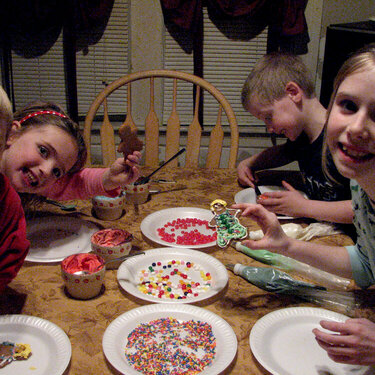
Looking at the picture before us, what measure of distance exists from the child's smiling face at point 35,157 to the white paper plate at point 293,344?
700 millimetres

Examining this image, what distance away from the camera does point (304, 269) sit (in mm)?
1105

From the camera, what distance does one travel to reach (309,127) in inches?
67.0

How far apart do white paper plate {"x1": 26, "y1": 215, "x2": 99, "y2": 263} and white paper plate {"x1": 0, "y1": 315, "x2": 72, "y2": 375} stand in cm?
24

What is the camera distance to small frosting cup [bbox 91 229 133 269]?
→ 110cm

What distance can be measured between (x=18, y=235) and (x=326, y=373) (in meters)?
0.72

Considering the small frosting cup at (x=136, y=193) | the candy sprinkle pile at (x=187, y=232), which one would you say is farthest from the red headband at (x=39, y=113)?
the candy sprinkle pile at (x=187, y=232)

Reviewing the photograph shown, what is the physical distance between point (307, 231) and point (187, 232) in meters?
0.37

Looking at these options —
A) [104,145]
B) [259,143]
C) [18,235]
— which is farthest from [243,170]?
[259,143]

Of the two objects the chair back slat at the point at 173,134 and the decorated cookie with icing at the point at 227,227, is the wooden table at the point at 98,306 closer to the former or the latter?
the decorated cookie with icing at the point at 227,227

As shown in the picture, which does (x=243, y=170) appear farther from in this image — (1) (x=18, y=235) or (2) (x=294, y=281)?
(1) (x=18, y=235)

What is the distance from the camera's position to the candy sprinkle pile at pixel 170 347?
81cm

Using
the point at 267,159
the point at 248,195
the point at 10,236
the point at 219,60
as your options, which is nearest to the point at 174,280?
the point at 10,236

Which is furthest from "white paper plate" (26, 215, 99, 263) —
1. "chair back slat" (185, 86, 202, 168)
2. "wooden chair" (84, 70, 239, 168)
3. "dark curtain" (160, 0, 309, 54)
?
"dark curtain" (160, 0, 309, 54)

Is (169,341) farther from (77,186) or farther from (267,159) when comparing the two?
(267,159)
